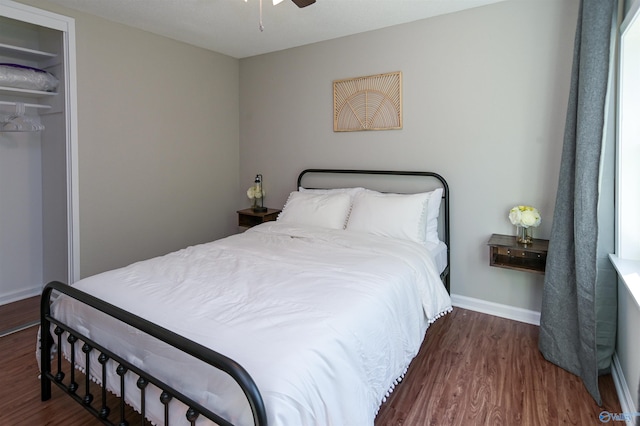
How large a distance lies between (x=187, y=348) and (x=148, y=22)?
10.3ft

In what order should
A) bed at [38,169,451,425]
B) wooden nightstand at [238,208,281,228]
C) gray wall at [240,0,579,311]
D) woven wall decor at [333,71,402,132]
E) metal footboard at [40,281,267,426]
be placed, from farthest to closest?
wooden nightstand at [238,208,281,228]
woven wall decor at [333,71,402,132]
gray wall at [240,0,579,311]
bed at [38,169,451,425]
metal footboard at [40,281,267,426]

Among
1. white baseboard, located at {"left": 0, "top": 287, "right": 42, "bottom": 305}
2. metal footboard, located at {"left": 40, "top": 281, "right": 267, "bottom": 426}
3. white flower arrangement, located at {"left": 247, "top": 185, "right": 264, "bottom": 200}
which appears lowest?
white baseboard, located at {"left": 0, "top": 287, "right": 42, "bottom": 305}

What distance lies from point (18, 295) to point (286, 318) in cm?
318

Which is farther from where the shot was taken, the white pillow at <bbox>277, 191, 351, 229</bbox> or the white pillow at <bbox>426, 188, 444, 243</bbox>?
the white pillow at <bbox>277, 191, 351, 229</bbox>

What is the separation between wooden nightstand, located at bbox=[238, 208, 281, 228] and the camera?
4024 millimetres

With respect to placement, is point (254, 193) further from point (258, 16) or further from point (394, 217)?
point (394, 217)

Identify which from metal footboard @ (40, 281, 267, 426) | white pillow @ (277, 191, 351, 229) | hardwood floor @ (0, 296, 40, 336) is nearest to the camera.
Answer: metal footboard @ (40, 281, 267, 426)

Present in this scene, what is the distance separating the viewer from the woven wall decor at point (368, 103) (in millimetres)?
3371

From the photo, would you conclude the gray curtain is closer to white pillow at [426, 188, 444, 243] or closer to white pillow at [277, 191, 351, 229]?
white pillow at [426, 188, 444, 243]

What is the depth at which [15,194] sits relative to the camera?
3291mm

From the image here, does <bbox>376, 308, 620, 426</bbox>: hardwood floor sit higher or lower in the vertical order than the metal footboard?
lower

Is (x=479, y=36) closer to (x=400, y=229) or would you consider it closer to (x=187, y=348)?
(x=400, y=229)

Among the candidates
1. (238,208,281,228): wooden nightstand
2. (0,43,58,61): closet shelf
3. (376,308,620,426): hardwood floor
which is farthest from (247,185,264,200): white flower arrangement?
(376,308,620,426): hardwood floor

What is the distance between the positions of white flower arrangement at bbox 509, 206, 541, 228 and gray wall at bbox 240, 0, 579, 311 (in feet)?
0.51
